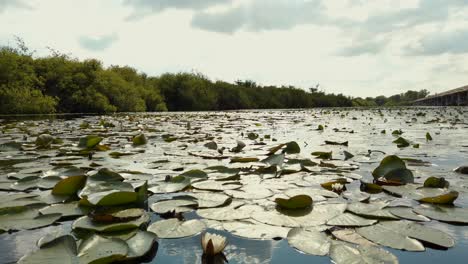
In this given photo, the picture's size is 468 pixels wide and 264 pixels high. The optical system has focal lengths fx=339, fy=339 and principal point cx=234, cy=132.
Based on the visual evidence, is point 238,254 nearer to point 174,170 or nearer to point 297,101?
point 174,170

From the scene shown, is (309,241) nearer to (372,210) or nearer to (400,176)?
(372,210)

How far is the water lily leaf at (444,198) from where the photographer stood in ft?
5.01

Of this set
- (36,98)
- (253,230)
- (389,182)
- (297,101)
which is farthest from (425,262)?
(297,101)

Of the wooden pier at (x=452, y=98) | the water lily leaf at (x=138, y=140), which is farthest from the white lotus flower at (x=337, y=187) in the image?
the wooden pier at (x=452, y=98)

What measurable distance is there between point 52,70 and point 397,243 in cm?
2592

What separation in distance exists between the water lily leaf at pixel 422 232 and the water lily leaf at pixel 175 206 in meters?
0.81

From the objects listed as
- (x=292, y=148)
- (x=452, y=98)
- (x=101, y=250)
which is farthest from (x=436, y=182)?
(x=452, y=98)

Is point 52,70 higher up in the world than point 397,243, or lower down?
higher up

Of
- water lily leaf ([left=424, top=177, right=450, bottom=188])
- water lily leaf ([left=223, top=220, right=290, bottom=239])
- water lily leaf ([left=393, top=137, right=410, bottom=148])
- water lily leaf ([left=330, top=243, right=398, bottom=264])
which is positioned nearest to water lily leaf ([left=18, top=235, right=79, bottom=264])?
water lily leaf ([left=223, top=220, right=290, bottom=239])

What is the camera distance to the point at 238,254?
1.07m

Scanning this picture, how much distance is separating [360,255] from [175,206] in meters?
0.85

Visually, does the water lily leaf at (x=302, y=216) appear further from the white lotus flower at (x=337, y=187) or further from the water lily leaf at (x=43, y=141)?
the water lily leaf at (x=43, y=141)

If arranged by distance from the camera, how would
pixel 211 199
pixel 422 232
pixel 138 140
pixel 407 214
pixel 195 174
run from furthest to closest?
pixel 138 140 → pixel 195 174 → pixel 211 199 → pixel 407 214 → pixel 422 232

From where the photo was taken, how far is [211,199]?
1.67 meters
